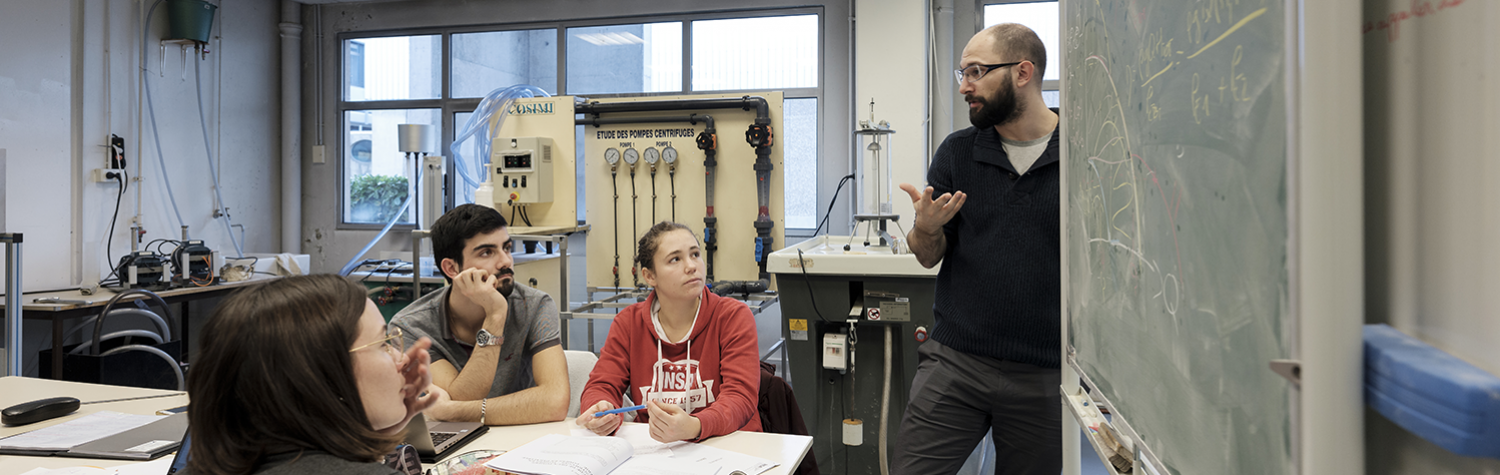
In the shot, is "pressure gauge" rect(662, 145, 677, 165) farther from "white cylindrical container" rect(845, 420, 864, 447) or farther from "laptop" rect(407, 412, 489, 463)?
"laptop" rect(407, 412, 489, 463)

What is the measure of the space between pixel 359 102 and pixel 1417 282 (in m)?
6.37

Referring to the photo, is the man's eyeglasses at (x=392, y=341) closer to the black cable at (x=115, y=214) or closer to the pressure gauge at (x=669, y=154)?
the pressure gauge at (x=669, y=154)

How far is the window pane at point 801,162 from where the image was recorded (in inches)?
205

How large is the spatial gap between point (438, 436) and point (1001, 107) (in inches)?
53.6

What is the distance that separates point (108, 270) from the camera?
15.4 ft

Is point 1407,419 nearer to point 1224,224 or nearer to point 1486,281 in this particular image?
point 1486,281

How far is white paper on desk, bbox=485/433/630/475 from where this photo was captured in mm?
1342

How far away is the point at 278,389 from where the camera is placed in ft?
2.77

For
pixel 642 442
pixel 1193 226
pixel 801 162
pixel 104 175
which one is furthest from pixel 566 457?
pixel 104 175

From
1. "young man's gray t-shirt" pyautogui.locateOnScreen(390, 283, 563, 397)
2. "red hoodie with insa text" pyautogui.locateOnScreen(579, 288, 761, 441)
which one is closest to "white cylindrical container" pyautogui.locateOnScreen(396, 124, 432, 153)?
"young man's gray t-shirt" pyautogui.locateOnScreen(390, 283, 563, 397)

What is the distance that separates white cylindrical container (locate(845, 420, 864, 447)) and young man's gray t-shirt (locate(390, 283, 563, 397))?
1226 mm

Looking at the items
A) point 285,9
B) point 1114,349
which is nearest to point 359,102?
point 285,9

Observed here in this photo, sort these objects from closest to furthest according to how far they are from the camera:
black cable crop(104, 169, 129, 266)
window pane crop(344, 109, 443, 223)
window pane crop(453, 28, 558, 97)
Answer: black cable crop(104, 169, 129, 266) < window pane crop(453, 28, 558, 97) < window pane crop(344, 109, 443, 223)

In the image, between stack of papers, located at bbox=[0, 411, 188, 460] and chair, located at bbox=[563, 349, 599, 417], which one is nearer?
stack of papers, located at bbox=[0, 411, 188, 460]
